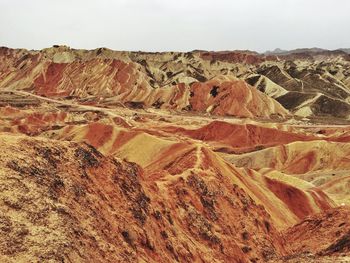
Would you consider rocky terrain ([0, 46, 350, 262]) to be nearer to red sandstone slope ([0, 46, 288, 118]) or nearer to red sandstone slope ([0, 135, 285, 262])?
red sandstone slope ([0, 135, 285, 262])

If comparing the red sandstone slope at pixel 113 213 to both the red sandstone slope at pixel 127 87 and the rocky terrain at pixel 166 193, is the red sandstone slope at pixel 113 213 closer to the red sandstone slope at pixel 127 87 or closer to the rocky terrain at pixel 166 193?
the rocky terrain at pixel 166 193

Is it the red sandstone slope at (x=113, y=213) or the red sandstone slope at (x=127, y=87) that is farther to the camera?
the red sandstone slope at (x=127, y=87)

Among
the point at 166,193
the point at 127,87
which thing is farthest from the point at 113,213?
the point at 127,87

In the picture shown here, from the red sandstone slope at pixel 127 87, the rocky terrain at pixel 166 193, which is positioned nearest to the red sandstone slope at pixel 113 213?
the rocky terrain at pixel 166 193

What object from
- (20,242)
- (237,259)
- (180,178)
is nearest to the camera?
(20,242)

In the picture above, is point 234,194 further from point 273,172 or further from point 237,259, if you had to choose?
point 273,172

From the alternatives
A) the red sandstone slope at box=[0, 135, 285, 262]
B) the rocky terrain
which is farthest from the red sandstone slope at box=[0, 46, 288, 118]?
the red sandstone slope at box=[0, 135, 285, 262]

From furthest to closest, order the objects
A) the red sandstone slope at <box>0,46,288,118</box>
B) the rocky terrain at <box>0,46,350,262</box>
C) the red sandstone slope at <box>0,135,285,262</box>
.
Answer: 1. the red sandstone slope at <box>0,46,288,118</box>
2. the rocky terrain at <box>0,46,350,262</box>
3. the red sandstone slope at <box>0,135,285,262</box>

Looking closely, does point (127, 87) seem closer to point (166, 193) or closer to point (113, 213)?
point (166, 193)

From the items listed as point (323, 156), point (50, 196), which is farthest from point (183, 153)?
point (323, 156)

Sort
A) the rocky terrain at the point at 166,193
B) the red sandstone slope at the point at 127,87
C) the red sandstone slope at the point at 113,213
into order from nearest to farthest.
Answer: the red sandstone slope at the point at 113,213 < the rocky terrain at the point at 166,193 < the red sandstone slope at the point at 127,87

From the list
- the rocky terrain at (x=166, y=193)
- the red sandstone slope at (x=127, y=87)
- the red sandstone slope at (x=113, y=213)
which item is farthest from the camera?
the red sandstone slope at (x=127, y=87)
